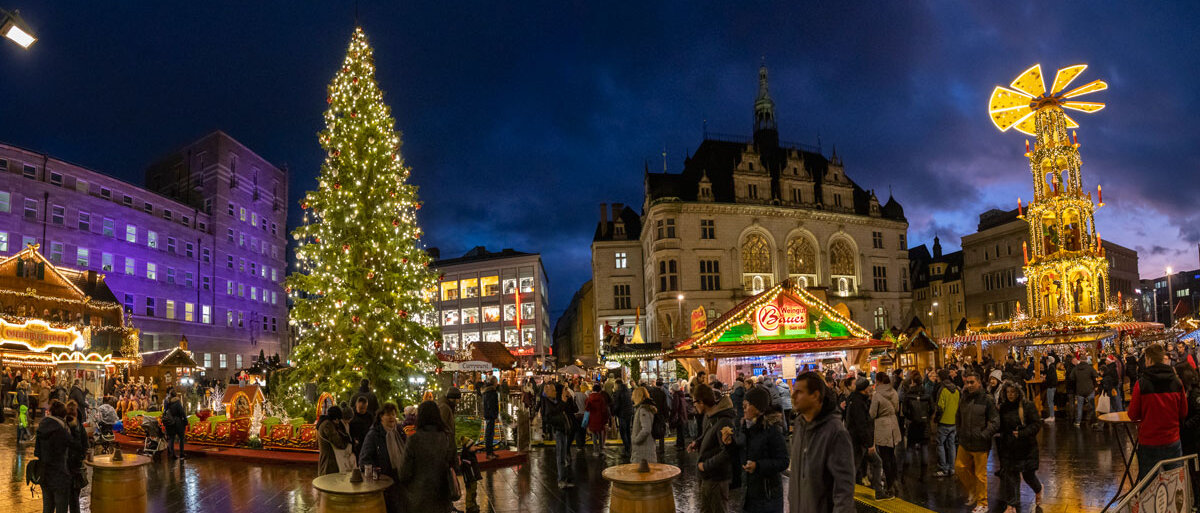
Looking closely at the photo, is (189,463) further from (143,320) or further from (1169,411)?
(143,320)

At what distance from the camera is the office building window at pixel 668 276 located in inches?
1921

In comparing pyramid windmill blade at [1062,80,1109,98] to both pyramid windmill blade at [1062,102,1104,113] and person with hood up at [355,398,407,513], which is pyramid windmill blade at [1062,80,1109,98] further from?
person with hood up at [355,398,407,513]

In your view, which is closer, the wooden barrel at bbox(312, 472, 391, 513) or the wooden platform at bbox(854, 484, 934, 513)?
the wooden barrel at bbox(312, 472, 391, 513)

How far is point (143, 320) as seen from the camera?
1735 inches

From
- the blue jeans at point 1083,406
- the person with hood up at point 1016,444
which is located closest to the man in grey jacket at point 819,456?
the person with hood up at point 1016,444

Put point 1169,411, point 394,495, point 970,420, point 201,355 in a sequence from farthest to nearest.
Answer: point 201,355
point 970,420
point 1169,411
point 394,495

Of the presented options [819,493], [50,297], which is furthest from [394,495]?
[50,297]

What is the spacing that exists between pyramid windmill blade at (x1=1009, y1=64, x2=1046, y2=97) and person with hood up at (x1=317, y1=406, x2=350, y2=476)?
36232 mm

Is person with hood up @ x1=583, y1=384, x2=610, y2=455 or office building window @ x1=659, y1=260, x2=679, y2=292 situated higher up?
office building window @ x1=659, y1=260, x2=679, y2=292

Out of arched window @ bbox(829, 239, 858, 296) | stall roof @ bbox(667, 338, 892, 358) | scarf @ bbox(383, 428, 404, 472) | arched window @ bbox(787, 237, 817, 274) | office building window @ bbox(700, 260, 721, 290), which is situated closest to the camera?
scarf @ bbox(383, 428, 404, 472)

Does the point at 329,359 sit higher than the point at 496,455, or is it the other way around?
the point at 329,359

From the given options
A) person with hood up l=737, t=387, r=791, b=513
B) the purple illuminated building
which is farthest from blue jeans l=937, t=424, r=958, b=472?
the purple illuminated building

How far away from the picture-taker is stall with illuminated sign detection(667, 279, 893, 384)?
23578 millimetres

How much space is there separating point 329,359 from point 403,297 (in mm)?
2171
